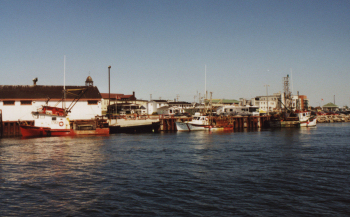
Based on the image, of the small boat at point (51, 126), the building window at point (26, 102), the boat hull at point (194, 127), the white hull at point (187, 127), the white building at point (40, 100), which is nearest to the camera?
the small boat at point (51, 126)

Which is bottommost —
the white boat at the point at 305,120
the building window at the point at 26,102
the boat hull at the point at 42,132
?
the boat hull at the point at 42,132

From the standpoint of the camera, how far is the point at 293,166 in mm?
22406

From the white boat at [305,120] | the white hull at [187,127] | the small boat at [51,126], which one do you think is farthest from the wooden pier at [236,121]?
the small boat at [51,126]

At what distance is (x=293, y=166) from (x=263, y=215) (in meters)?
11.3

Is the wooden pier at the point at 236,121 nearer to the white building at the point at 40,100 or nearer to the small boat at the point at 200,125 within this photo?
the small boat at the point at 200,125

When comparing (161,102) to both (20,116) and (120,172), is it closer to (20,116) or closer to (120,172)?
(20,116)

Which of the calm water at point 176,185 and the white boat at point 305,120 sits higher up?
the white boat at point 305,120

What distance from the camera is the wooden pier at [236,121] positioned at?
68.6 meters

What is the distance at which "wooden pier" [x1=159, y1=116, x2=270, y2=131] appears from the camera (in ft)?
225

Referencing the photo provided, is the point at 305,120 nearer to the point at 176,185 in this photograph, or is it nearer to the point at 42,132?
the point at 42,132

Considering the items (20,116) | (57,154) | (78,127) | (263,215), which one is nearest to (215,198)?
(263,215)

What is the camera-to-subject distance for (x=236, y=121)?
75812 mm

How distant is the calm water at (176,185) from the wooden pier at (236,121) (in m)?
40.7

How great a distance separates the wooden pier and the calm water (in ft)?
133
